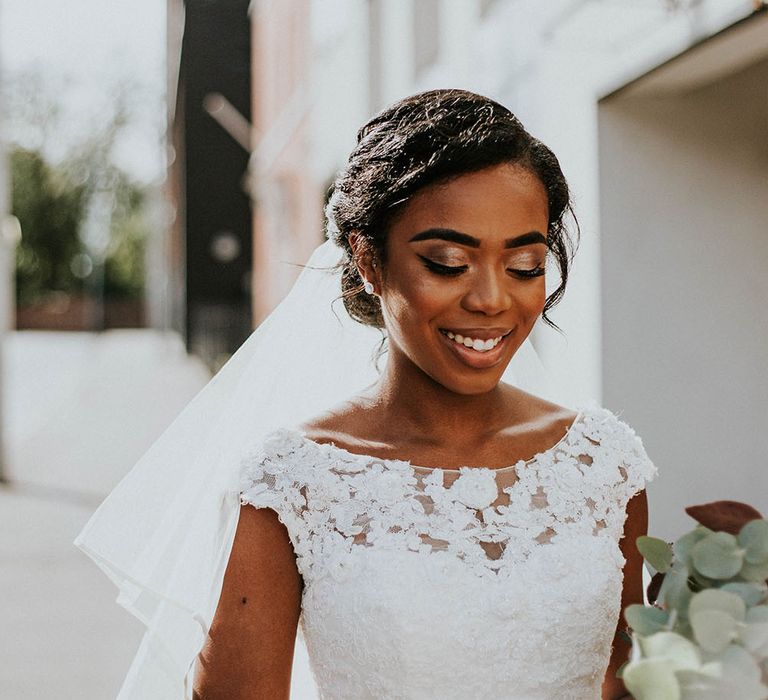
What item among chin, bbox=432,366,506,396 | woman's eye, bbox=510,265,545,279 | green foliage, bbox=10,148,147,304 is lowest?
chin, bbox=432,366,506,396

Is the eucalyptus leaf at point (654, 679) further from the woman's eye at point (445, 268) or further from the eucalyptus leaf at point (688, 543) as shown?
the woman's eye at point (445, 268)

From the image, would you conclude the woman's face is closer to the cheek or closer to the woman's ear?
the cheek

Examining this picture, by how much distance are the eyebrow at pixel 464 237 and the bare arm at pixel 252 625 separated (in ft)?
1.80

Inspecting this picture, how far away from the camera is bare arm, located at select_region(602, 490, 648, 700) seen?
6.58 ft

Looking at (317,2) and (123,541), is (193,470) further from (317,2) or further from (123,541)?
(317,2)

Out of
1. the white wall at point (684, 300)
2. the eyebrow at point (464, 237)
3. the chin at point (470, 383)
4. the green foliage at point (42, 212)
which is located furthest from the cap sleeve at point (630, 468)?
the green foliage at point (42, 212)

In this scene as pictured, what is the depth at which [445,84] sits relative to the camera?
6.53 meters

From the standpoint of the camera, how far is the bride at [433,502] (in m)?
1.88

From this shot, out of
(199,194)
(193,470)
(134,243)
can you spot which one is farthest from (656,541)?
(134,243)

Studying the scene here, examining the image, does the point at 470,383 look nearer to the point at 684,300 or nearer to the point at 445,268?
the point at 445,268

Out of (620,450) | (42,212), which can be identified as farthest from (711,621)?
(42,212)

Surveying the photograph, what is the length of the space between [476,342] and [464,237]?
18cm

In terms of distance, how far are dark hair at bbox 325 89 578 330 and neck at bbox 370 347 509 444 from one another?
0.23 m

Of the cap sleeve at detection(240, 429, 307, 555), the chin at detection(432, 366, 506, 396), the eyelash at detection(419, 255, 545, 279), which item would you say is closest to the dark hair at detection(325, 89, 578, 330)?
the eyelash at detection(419, 255, 545, 279)
